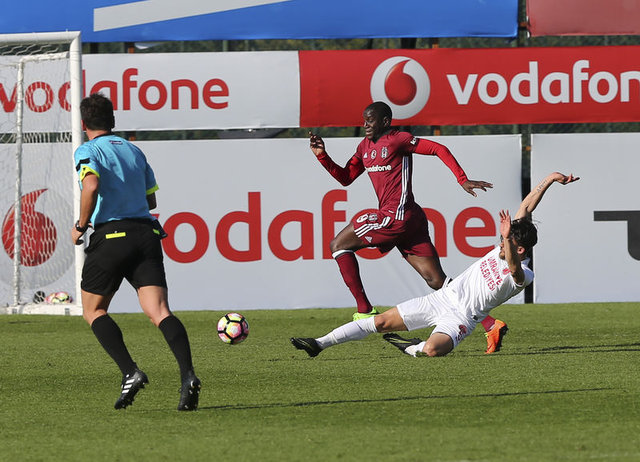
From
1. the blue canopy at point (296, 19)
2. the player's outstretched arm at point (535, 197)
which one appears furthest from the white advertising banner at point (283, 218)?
the player's outstretched arm at point (535, 197)

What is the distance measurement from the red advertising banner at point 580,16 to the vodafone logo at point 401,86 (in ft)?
4.98

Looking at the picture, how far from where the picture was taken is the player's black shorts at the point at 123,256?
666cm

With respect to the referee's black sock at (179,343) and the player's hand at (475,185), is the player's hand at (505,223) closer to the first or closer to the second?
the player's hand at (475,185)

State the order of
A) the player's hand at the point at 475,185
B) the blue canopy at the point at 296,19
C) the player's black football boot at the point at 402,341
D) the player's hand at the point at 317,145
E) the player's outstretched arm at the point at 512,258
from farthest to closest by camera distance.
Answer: the blue canopy at the point at 296,19 < the player's hand at the point at 317,145 < the player's hand at the point at 475,185 < the player's black football boot at the point at 402,341 < the player's outstretched arm at the point at 512,258

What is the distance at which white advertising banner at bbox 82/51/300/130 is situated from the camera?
15039 millimetres

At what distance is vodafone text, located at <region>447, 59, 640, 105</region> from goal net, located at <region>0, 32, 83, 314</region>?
4.83 meters

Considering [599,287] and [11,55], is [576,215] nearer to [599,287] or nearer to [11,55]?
[599,287]

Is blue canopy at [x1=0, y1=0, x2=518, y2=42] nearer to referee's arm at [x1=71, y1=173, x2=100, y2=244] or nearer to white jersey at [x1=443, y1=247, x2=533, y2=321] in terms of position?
white jersey at [x1=443, y1=247, x2=533, y2=321]

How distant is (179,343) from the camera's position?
21.4 ft

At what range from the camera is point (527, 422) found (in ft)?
20.3

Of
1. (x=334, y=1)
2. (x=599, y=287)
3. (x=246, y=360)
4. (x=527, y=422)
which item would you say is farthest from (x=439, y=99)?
(x=527, y=422)

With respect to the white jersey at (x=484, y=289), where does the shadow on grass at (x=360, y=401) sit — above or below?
below

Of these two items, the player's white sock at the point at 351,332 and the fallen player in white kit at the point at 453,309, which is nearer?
the fallen player in white kit at the point at 453,309

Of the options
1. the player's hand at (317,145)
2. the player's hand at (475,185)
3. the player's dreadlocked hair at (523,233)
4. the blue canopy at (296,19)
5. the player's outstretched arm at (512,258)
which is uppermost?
the blue canopy at (296,19)
